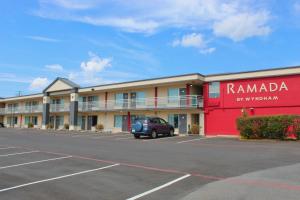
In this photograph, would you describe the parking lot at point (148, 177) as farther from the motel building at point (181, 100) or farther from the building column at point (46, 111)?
the building column at point (46, 111)

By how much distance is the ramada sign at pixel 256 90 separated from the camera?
91.3ft

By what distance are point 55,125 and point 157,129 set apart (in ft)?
90.8

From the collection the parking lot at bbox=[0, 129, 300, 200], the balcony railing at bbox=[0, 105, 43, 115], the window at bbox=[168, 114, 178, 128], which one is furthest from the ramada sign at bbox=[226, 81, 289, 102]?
the balcony railing at bbox=[0, 105, 43, 115]

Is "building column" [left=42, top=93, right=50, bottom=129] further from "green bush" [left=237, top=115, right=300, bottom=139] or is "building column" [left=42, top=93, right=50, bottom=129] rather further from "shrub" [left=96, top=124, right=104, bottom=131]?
"green bush" [left=237, top=115, right=300, bottom=139]

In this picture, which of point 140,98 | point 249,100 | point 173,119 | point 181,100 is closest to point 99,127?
point 140,98

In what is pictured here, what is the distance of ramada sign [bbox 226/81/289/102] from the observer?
2784cm

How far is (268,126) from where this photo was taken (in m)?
23.8

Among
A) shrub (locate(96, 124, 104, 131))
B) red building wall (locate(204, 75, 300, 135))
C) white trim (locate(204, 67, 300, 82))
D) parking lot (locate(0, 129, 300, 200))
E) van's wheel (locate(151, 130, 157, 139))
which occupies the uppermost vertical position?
white trim (locate(204, 67, 300, 82))

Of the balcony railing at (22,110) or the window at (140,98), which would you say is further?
the balcony railing at (22,110)

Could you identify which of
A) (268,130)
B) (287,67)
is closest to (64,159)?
(268,130)

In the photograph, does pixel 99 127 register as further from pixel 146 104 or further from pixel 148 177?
pixel 148 177

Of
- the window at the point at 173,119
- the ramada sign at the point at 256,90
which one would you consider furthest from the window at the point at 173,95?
the ramada sign at the point at 256,90

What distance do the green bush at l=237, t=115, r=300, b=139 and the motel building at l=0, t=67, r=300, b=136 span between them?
388cm

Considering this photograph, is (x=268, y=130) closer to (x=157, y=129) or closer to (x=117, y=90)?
(x=157, y=129)
